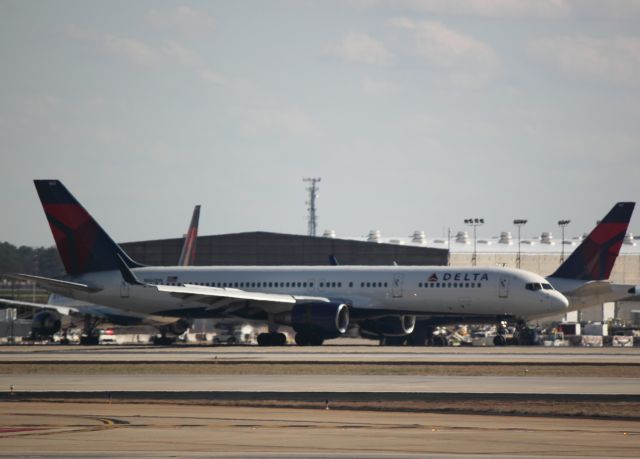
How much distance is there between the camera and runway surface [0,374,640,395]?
3167cm

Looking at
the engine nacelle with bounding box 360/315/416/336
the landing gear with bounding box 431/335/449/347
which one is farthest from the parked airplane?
the engine nacelle with bounding box 360/315/416/336

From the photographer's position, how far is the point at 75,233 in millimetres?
69938

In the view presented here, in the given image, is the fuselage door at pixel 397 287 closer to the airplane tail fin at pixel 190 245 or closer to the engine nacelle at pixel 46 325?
the engine nacelle at pixel 46 325

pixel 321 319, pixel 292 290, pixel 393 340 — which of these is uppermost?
pixel 292 290

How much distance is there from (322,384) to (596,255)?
136ft

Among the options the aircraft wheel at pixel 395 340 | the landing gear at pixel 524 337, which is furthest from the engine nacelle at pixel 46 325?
the landing gear at pixel 524 337

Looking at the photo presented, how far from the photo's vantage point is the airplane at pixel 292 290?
64188 millimetres

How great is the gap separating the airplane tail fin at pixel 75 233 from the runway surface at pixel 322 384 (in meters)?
30.8

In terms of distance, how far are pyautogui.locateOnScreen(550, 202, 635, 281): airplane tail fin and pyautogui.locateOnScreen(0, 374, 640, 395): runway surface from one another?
36.2 metres

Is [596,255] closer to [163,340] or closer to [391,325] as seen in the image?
[391,325]

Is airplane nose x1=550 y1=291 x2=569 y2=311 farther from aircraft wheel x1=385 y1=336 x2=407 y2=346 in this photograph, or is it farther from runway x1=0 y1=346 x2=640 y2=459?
runway x1=0 y1=346 x2=640 y2=459

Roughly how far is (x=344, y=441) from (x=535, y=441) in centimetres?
331

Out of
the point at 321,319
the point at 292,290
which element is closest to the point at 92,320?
the point at 292,290

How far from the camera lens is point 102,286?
2729 inches
